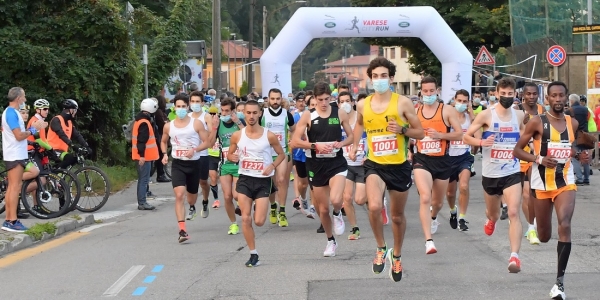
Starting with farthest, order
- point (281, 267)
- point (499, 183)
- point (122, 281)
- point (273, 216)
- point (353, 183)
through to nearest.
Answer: point (273, 216) < point (353, 183) < point (499, 183) < point (281, 267) < point (122, 281)

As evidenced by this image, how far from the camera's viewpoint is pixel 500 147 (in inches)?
400

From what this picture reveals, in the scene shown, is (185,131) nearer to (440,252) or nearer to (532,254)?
(440,252)

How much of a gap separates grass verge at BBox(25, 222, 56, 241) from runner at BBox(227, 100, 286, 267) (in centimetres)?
327

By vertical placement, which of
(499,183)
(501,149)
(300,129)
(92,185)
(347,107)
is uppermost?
(347,107)

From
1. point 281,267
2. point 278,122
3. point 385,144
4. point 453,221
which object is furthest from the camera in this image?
point 278,122

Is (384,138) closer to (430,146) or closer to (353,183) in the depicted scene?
(430,146)

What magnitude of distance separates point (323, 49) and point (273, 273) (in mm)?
158774

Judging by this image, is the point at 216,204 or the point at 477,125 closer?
the point at 477,125

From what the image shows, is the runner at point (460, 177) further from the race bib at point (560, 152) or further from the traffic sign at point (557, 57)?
the traffic sign at point (557, 57)

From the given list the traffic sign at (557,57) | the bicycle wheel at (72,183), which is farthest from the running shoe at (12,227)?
the traffic sign at (557,57)

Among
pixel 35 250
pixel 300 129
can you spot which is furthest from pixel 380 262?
pixel 35 250

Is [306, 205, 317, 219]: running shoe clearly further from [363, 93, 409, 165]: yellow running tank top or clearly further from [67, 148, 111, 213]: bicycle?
[363, 93, 409, 165]: yellow running tank top

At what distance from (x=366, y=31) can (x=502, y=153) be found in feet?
66.1

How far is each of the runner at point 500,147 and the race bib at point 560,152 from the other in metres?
A: 1.53
